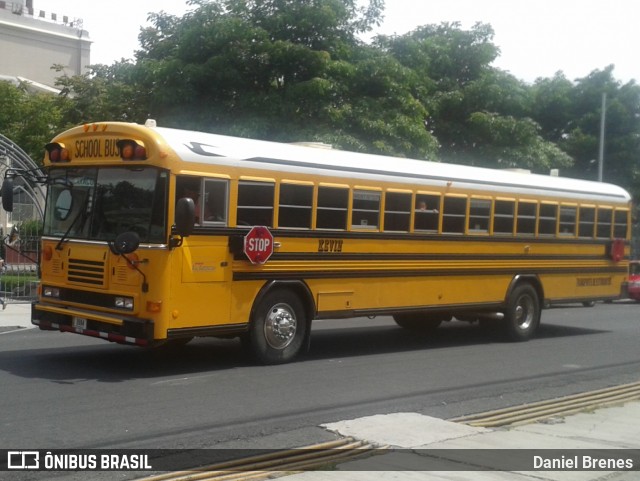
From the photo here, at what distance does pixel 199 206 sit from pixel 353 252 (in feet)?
9.32

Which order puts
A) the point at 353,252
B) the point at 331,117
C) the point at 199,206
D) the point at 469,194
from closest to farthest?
the point at 199,206 < the point at 353,252 < the point at 469,194 < the point at 331,117

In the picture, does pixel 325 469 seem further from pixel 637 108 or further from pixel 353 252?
pixel 637 108

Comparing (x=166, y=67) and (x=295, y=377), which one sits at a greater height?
(x=166, y=67)

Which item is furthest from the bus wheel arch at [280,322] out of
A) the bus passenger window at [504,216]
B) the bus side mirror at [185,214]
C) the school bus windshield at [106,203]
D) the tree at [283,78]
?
the tree at [283,78]

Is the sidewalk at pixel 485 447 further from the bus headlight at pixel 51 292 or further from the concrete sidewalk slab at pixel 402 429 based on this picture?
the bus headlight at pixel 51 292

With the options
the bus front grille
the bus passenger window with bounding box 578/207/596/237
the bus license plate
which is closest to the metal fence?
the bus front grille

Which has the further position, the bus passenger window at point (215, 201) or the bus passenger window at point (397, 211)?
the bus passenger window at point (397, 211)

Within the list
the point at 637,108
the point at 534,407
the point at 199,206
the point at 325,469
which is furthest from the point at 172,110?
the point at 637,108

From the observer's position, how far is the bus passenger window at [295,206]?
39.4ft

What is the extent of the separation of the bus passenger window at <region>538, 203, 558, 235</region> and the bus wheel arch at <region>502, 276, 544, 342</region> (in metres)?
0.89

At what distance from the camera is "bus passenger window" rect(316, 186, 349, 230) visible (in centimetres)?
1251

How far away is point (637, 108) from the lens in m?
38.4

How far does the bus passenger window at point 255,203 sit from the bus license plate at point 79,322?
224 centimetres

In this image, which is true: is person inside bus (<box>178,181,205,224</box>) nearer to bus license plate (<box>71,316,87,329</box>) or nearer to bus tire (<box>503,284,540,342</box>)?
bus license plate (<box>71,316,87,329</box>)
